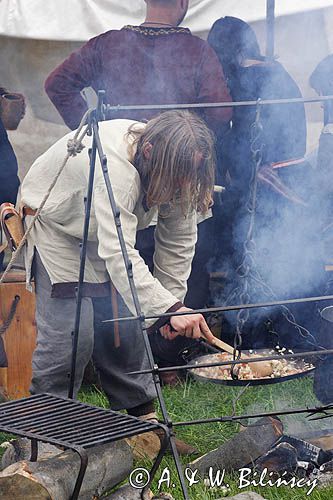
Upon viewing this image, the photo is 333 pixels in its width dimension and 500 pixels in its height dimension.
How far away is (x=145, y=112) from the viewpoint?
4332mm

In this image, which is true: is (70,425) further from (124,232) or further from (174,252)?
(174,252)

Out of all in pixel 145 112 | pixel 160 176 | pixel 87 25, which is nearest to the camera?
pixel 160 176

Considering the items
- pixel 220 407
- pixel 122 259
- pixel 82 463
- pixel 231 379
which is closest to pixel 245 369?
pixel 231 379

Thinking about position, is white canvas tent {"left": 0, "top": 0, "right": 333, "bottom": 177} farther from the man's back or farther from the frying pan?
the frying pan

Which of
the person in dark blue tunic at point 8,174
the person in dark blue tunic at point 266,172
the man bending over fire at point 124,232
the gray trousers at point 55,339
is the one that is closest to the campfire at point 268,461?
the man bending over fire at point 124,232

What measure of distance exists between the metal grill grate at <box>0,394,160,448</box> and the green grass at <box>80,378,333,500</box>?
777 millimetres

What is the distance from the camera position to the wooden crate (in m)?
4.57

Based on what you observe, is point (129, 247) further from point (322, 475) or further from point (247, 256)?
point (322, 475)

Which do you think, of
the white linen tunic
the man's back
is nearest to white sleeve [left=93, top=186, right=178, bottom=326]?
the white linen tunic

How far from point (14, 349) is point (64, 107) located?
1321mm

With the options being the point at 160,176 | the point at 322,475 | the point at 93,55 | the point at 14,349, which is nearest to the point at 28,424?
the point at 160,176

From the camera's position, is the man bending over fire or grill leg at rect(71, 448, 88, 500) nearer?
grill leg at rect(71, 448, 88, 500)

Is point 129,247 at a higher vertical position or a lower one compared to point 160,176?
lower

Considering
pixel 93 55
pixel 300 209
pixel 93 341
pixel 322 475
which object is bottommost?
pixel 322 475
